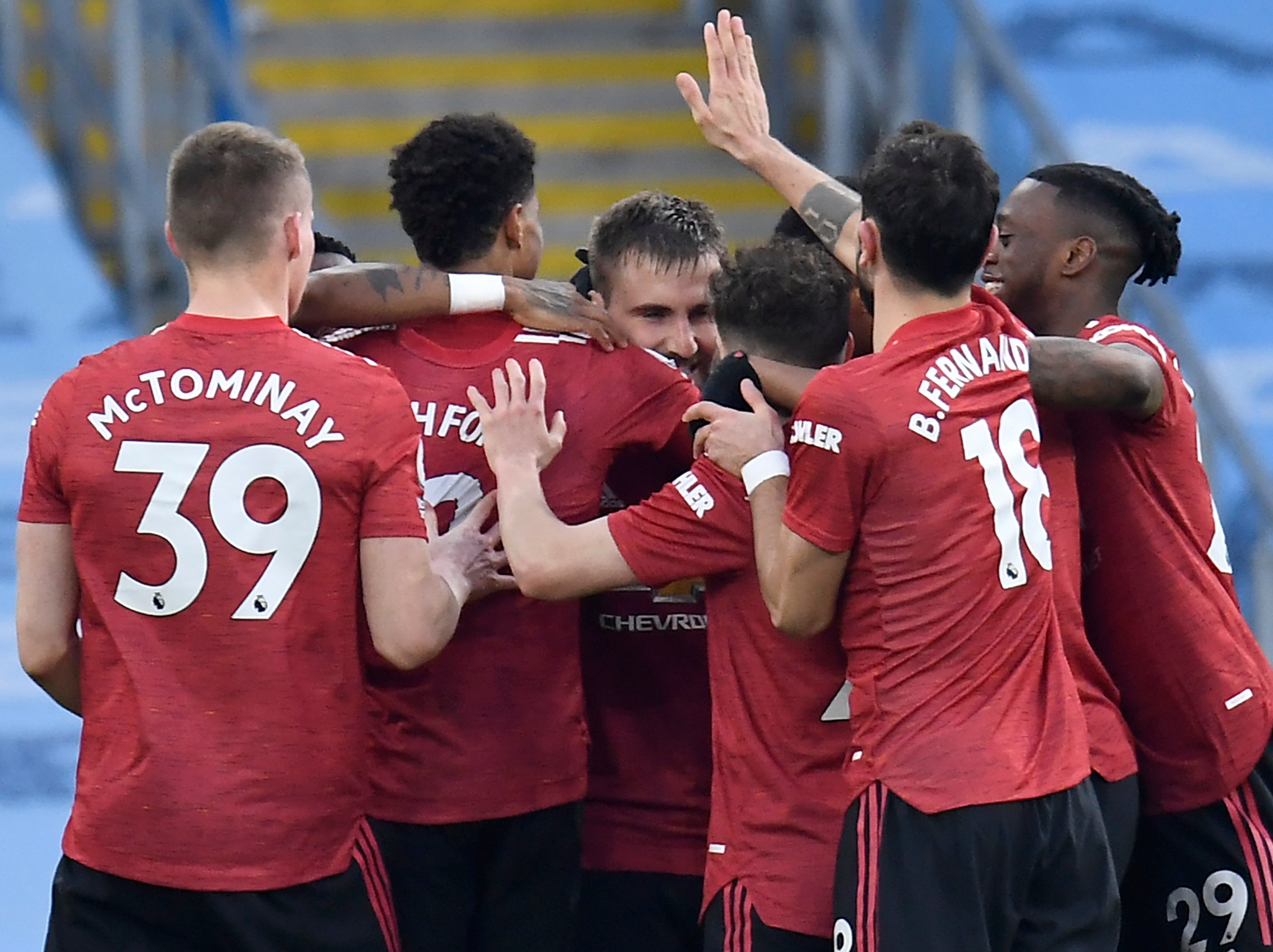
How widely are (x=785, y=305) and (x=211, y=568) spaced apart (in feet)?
3.77

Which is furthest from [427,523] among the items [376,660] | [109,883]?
[109,883]

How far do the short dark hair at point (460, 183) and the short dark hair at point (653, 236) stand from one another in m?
0.26

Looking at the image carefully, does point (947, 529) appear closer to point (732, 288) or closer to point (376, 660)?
point (732, 288)

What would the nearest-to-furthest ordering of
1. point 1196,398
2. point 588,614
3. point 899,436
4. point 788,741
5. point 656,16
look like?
point 899,436 < point 788,741 < point 588,614 < point 1196,398 < point 656,16

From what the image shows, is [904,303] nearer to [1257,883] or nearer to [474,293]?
[474,293]

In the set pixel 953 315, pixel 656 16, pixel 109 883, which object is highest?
pixel 656 16

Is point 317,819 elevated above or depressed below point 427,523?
below

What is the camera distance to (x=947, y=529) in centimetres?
300

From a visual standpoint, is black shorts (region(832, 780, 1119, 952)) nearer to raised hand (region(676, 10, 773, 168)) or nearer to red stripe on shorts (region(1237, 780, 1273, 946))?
red stripe on shorts (region(1237, 780, 1273, 946))

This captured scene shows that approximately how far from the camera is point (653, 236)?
3.75 meters

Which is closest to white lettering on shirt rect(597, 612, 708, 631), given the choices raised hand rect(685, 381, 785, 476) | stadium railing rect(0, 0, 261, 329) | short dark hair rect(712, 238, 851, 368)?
raised hand rect(685, 381, 785, 476)

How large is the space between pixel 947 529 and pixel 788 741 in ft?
1.69

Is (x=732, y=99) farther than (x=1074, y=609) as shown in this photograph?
Yes

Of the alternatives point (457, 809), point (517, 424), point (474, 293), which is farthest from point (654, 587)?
point (474, 293)
